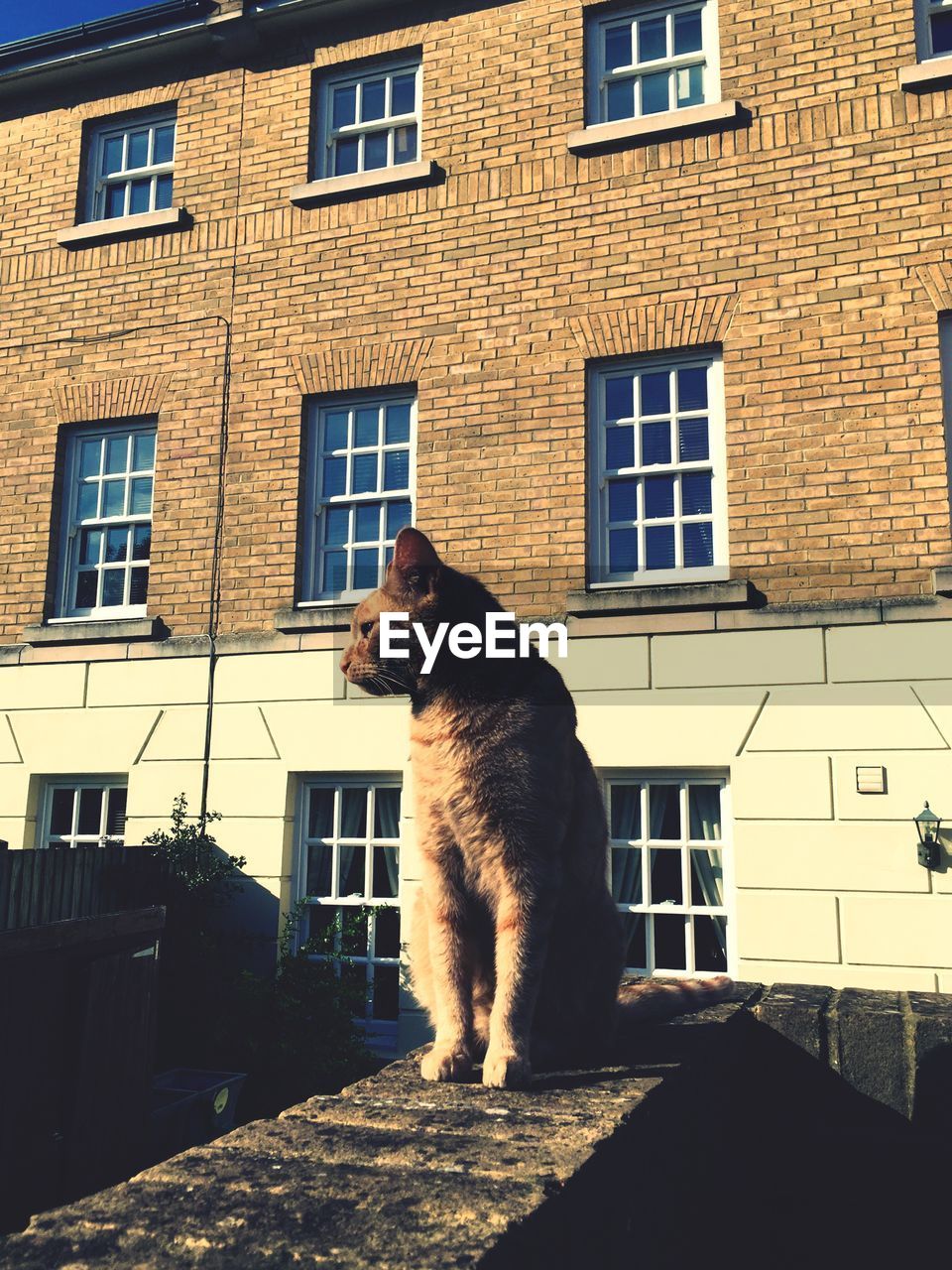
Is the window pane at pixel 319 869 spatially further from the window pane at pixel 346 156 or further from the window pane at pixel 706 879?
the window pane at pixel 346 156

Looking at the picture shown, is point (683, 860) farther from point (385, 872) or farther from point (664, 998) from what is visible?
point (664, 998)

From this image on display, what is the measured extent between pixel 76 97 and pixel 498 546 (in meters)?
7.23

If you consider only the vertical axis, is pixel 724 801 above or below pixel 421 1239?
above

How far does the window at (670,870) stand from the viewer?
776 cm

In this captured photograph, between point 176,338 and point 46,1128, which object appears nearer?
point 46,1128

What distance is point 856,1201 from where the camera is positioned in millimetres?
3244

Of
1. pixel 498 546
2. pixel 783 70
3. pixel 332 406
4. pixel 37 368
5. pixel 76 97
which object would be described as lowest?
pixel 498 546

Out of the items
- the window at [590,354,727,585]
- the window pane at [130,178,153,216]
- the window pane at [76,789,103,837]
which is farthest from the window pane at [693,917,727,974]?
the window pane at [130,178,153,216]

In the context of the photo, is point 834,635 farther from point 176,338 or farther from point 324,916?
point 176,338

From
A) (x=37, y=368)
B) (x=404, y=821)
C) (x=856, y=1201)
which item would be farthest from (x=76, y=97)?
(x=856, y=1201)

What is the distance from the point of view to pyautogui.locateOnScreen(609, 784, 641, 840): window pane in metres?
8.06

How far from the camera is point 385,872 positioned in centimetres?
879

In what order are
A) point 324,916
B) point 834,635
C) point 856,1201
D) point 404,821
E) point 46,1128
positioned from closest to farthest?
1. point 856,1201
2. point 46,1128
3. point 834,635
4. point 404,821
5. point 324,916

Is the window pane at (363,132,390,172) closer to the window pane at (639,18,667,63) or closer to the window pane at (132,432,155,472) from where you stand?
the window pane at (639,18,667,63)
